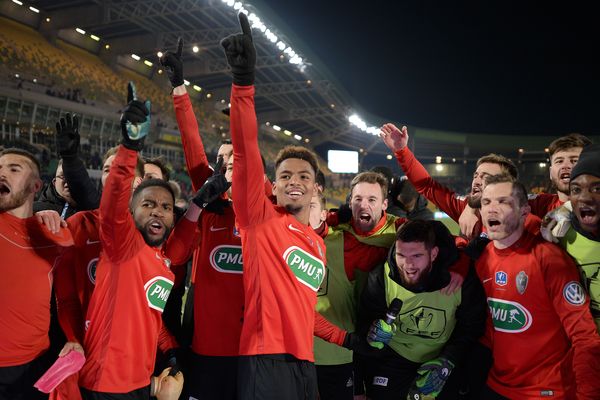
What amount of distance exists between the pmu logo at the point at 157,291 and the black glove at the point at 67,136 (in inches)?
37.7

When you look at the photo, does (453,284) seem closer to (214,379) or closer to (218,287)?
(218,287)

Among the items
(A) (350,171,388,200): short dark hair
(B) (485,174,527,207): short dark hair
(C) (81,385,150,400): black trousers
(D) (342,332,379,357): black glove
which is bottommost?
(C) (81,385,150,400): black trousers

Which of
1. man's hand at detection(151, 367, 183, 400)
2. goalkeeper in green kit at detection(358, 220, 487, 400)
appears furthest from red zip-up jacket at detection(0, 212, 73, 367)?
goalkeeper in green kit at detection(358, 220, 487, 400)

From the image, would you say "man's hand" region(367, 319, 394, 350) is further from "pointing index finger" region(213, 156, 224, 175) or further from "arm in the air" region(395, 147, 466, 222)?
"arm in the air" region(395, 147, 466, 222)

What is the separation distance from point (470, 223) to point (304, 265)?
1679 millimetres

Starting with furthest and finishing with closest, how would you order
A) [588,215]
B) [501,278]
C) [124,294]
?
[501,278] → [588,215] → [124,294]

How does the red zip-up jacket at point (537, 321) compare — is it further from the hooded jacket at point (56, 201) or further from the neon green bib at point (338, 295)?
the hooded jacket at point (56, 201)

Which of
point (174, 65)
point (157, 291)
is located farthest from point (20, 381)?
point (174, 65)

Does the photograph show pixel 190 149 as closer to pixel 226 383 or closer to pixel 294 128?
pixel 226 383

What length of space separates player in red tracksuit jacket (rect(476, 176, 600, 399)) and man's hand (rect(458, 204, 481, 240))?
0.52m

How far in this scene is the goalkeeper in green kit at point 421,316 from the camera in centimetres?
285

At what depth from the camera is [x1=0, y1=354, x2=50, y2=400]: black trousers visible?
239cm

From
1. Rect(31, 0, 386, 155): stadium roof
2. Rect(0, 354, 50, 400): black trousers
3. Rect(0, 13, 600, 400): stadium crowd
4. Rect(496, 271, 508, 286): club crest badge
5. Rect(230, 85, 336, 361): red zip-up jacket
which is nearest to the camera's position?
Rect(230, 85, 336, 361): red zip-up jacket

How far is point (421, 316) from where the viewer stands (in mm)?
2945
